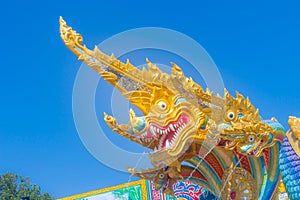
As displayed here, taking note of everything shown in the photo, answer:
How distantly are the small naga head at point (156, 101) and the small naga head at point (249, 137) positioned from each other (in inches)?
21.0

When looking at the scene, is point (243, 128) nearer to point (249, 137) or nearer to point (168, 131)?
point (249, 137)

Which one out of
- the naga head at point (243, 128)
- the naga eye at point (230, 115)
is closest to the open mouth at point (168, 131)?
the naga head at point (243, 128)

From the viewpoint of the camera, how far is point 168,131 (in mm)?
8750

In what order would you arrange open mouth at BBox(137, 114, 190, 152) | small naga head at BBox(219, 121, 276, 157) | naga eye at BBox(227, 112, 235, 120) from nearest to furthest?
small naga head at BBox(219, 121, 276, 157), naga eye at BBox(227, 112, 235, 120), open mouth at BBox(137, 114, 190, 152)

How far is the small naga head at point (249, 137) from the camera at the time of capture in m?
8.34

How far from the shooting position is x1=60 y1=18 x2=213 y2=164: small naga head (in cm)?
872

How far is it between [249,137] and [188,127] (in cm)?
95

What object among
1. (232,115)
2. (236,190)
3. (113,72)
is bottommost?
(236,190)

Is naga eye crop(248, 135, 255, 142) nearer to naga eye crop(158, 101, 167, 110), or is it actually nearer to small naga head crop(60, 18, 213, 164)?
small naga head crop(60, 18, 213, 164)

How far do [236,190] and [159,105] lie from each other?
185 cm

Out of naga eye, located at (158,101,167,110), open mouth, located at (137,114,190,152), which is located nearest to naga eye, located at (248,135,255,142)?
open mouth, located at (137,114,190,152)

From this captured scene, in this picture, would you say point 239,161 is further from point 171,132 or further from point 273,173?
point 171,132

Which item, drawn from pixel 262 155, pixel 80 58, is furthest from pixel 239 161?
pixel 80 58

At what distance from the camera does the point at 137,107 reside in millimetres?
9078
